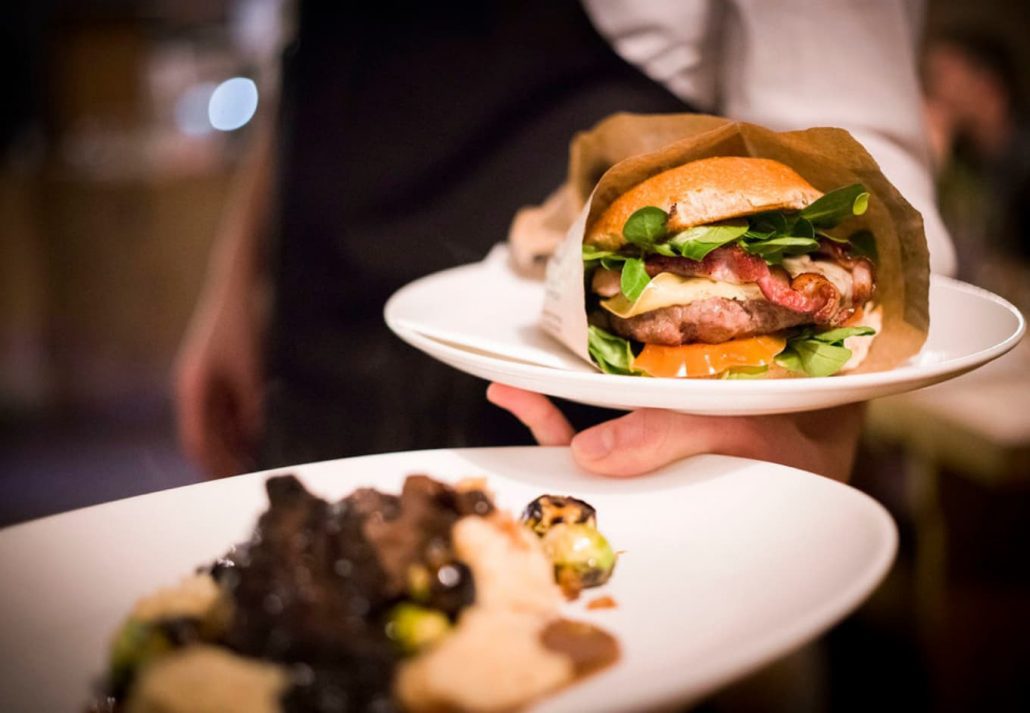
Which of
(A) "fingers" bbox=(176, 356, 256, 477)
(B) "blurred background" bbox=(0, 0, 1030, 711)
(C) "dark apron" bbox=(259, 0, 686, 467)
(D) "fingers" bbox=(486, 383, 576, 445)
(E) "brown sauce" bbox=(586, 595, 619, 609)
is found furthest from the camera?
(B) "blurred background" bbox=(0, 0, 1030, 711)

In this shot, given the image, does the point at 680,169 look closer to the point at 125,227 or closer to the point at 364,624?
the point at 364,624

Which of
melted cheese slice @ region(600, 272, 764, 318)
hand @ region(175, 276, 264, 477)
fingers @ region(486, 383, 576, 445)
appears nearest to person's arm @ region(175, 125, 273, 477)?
hand @ region(175, 276, 264, 477)

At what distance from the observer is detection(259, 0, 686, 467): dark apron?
1.88m

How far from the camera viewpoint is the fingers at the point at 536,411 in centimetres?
119

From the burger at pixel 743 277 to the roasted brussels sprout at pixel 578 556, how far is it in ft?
1.38

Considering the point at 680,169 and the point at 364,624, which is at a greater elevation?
the point at 680,169

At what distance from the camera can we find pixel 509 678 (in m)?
0.71

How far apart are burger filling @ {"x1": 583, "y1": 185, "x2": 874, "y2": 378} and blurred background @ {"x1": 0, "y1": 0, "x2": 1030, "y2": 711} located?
1.27 ft

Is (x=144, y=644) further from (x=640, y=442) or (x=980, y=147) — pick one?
(x=980, y=147)

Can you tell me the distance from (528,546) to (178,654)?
1.18ft

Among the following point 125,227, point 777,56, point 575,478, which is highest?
point 777,56

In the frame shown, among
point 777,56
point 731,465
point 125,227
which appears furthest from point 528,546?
point 125,227

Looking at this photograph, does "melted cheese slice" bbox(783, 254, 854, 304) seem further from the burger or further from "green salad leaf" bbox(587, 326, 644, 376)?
"green salad leaf" bbox(587, 326, 644, 376)

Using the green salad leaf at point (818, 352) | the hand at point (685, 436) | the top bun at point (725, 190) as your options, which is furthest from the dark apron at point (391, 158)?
the green salad leaf at point (818, 352)
